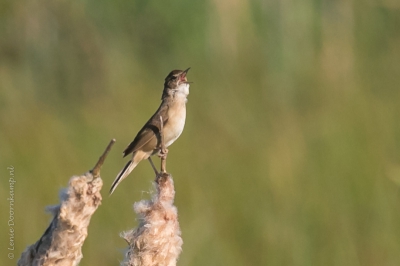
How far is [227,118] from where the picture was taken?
304cm

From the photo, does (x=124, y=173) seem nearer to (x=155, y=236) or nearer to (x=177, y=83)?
(x=177, y=83)

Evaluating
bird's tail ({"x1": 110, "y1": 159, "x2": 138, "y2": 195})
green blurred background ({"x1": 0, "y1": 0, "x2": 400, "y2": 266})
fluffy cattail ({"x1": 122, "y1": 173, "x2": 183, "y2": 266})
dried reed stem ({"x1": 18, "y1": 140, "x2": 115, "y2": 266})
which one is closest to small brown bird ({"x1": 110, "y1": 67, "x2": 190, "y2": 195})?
bird's tail ({"x1": 110, "y1": 159, "x2": 138, "y2": 195})

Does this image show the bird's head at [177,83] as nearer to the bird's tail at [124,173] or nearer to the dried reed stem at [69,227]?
the bird's tail at [124,173]

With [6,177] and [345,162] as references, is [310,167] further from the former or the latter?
[6,177]

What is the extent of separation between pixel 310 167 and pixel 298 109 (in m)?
0.38

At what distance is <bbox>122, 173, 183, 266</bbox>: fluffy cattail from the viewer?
149cm

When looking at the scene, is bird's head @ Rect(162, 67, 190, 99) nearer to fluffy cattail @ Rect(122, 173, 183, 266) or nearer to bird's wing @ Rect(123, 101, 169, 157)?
bird's wing @ Rect(123, 101, 169, 157)

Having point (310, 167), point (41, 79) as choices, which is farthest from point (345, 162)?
point (41, 79)

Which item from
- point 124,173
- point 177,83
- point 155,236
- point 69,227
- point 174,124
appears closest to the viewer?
point 69,227

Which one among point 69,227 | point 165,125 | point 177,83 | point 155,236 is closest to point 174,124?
point 165,125

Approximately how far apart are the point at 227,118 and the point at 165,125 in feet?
1.18

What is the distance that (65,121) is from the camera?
3.02 meters

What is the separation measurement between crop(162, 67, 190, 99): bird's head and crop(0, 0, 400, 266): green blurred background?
0.16 meters

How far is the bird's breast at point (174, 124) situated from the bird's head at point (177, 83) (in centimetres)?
11
